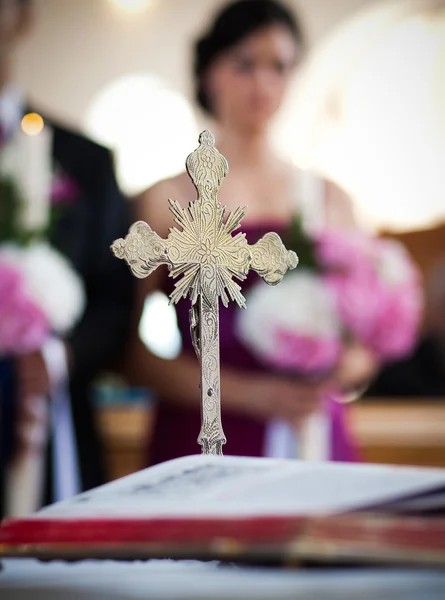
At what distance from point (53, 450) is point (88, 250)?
1.74 feet

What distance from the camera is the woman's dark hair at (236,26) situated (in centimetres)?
249

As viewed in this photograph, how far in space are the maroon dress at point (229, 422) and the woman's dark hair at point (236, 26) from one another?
19.5 inches

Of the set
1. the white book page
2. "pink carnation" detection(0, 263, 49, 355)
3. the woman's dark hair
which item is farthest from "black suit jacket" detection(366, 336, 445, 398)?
the white book page

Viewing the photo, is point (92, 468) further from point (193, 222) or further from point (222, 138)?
point (193, 222)

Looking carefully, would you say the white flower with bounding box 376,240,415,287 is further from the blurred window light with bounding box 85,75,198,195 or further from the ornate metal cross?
the blurred window light with bounding box 85,75,198,195

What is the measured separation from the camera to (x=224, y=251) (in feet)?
3.07

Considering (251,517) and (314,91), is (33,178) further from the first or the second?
(314,91)

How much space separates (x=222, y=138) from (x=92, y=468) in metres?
1.09

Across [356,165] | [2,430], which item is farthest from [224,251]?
[356,165]

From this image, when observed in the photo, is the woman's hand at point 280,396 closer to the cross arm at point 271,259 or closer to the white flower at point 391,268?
the white flower at point 391,268

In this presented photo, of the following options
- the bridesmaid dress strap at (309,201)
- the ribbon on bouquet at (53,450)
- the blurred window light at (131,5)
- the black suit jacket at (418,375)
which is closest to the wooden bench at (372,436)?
the black suit jacket at (418,375)

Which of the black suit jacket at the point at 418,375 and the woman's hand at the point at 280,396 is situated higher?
the black suit jacket at the point at 418,375

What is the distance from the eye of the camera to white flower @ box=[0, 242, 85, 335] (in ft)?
6.49

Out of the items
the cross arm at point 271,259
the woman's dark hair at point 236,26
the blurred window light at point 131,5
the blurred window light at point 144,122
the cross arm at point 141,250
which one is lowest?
the cross arm at point 141,250
